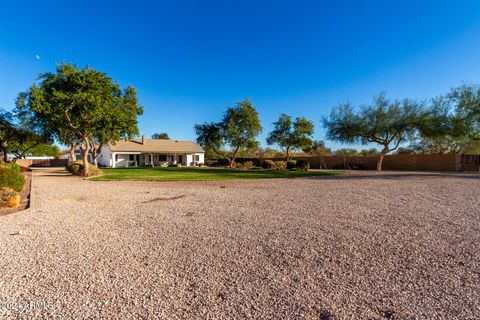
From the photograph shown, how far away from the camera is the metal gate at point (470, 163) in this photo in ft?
85.3

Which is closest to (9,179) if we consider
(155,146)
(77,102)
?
(77,102)

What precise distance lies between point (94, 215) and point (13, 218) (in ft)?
5.70

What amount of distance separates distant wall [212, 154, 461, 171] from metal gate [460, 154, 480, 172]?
1.07 ft

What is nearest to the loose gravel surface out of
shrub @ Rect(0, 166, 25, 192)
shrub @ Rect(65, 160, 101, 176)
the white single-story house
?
shrub @ Rect(0, 166, 25, 192)

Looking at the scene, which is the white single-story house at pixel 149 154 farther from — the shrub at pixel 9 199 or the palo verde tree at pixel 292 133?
the shrub at pixel 9 199

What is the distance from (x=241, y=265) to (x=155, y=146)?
131ft

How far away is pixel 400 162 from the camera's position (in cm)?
3084

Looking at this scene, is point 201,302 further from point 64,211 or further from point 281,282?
point 64,211

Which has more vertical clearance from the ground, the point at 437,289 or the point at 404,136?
the point at 404,136

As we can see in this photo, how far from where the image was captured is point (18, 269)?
132 inches

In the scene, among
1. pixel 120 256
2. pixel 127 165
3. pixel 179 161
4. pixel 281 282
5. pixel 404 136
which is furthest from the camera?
pixel 179 161

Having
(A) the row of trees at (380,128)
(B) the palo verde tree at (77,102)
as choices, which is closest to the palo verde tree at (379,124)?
(A) the row of trees at (380,128)

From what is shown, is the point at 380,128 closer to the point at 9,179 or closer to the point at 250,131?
the point at 250,131

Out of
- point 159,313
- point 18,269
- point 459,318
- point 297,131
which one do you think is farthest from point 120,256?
point 297,131
